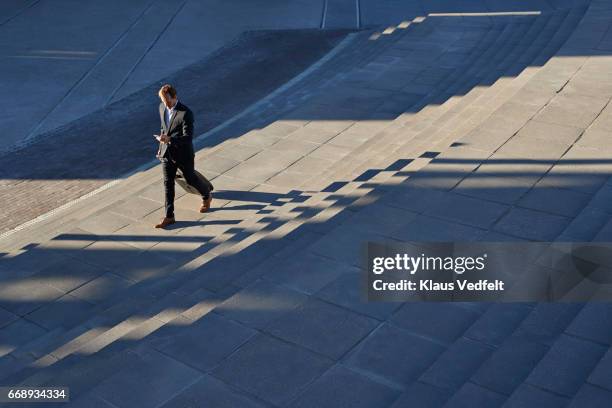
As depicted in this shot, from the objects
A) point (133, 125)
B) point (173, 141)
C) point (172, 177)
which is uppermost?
point (173, 141)

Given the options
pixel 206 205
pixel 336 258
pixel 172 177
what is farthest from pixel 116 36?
pixel 336 258

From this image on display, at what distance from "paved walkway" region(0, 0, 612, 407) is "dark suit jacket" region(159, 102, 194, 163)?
38.4 inches

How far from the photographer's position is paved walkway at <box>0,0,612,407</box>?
213 inches

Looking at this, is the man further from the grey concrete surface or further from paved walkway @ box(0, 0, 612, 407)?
the grey concrete surface

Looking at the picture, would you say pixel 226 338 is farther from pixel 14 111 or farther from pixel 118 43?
pixel 118 43

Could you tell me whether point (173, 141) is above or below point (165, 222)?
above

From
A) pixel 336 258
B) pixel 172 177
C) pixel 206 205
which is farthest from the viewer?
pixel 206 205

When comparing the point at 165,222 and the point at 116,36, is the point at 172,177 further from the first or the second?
the point at 116,36

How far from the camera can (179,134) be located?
9.44 meters

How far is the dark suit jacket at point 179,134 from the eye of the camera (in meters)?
9.36

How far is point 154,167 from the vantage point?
40.1 feet

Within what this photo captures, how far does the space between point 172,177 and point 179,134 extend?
58 centimetres

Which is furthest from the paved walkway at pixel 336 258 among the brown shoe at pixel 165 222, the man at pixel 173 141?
the man at pixel 173 141

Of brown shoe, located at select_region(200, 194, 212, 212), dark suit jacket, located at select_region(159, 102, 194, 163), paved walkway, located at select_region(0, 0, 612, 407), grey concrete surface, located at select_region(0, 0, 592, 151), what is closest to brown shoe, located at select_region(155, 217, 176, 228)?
paved walkway, located at select_region(0, 0, 612, 407)
